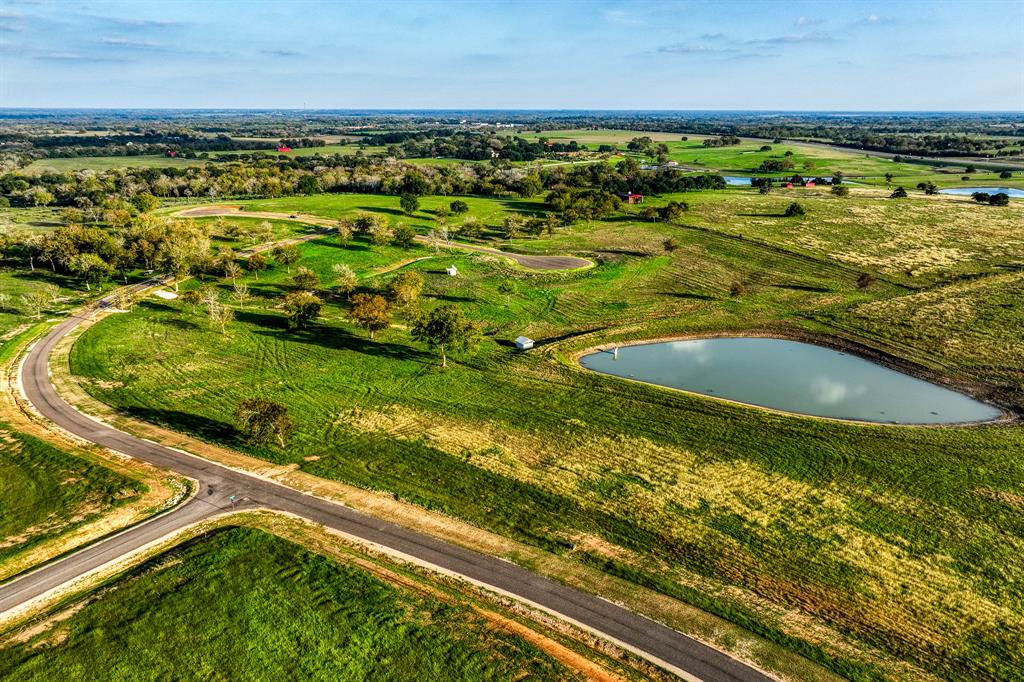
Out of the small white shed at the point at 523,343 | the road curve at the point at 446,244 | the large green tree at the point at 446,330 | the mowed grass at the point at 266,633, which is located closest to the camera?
the mowed grass at the point at 266,633

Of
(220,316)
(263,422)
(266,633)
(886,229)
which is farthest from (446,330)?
(886,229)

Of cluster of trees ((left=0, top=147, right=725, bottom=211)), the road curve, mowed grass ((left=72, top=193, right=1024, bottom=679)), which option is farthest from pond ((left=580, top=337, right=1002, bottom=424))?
cluster of trees ((left=0, top=147, right=725, bottom=211))

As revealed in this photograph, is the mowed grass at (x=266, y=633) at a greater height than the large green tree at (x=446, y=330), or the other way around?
the large green tree at (x=446, y=330)

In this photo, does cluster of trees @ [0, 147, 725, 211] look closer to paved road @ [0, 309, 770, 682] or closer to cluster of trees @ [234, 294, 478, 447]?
cluster of trees @ [234, 294, 478, 447]

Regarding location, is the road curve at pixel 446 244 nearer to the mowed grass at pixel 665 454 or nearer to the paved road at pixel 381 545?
the mowed grass at pixel 665 454

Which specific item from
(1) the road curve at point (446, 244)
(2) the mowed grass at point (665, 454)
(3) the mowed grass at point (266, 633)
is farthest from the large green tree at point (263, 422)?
(1) the road curve at point (446, 244)

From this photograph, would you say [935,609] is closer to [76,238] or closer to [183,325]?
[183,325]
